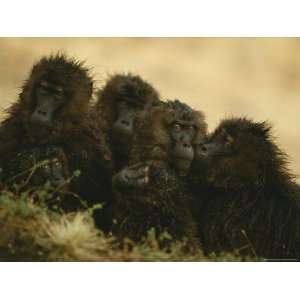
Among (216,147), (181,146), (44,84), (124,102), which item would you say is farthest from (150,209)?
(124,102)

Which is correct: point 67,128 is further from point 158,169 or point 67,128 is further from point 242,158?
point 242,158

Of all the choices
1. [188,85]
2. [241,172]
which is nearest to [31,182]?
[241,172]

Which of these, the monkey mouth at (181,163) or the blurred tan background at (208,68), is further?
the blurred tan background at (208,68)

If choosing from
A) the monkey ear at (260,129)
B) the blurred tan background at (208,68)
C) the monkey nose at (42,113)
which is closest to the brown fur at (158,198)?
the monkey ear at (260,129)

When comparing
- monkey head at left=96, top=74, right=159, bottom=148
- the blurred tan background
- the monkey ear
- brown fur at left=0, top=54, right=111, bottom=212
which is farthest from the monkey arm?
the blurred tan background

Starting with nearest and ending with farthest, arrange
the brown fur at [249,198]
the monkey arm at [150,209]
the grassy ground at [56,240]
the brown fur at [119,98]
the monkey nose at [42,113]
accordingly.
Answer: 1. the grassy ground at [56,240]
2. the monkey arm at [150,209]
3. the monkey nose at [42,113]
4. the brown fur at [249,198]
5. the brown fur at [119,98]

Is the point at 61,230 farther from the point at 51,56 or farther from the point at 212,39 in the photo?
the point at 212,39

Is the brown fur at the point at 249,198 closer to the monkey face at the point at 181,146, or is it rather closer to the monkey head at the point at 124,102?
the monkey face at the point at 181,146
